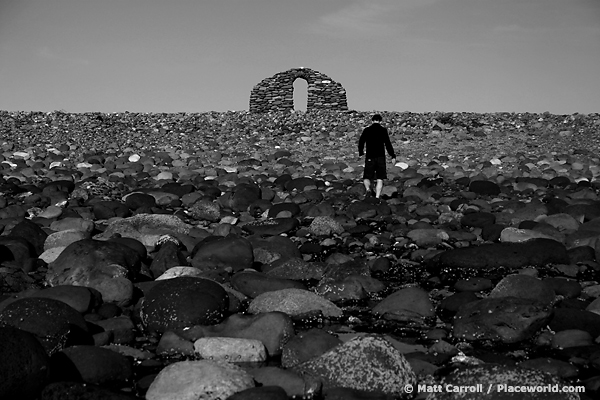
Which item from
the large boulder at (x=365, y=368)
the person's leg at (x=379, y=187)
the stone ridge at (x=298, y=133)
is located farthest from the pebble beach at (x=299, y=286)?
the stone ridge at (x=298, y=133)

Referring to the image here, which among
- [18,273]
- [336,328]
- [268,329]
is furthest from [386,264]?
[18,273]

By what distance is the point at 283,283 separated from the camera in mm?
6000

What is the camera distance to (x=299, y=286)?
19.9 feet

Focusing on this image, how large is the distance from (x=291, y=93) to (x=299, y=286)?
69.9 ft

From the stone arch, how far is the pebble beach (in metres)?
12.9

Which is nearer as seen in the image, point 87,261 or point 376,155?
point 87,261

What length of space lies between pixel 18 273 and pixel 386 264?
3493 mm

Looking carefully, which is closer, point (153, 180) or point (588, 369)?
point (588, 369)

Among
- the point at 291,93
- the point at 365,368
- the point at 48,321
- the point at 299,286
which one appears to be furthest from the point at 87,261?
the point at 291,93

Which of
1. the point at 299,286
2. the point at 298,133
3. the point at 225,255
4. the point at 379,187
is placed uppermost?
the point at 298,133

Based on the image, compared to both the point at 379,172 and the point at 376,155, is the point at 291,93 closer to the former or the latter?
the point at 376,155

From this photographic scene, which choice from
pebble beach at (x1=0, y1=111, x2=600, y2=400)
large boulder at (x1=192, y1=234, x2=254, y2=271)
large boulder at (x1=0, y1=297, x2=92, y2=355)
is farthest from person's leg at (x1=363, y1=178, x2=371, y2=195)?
large boulder at (x1=0, y1=297, x2=92, y2=355)

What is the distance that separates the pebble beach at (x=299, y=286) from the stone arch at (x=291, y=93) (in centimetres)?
1288

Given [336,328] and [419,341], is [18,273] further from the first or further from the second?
[419,341]
